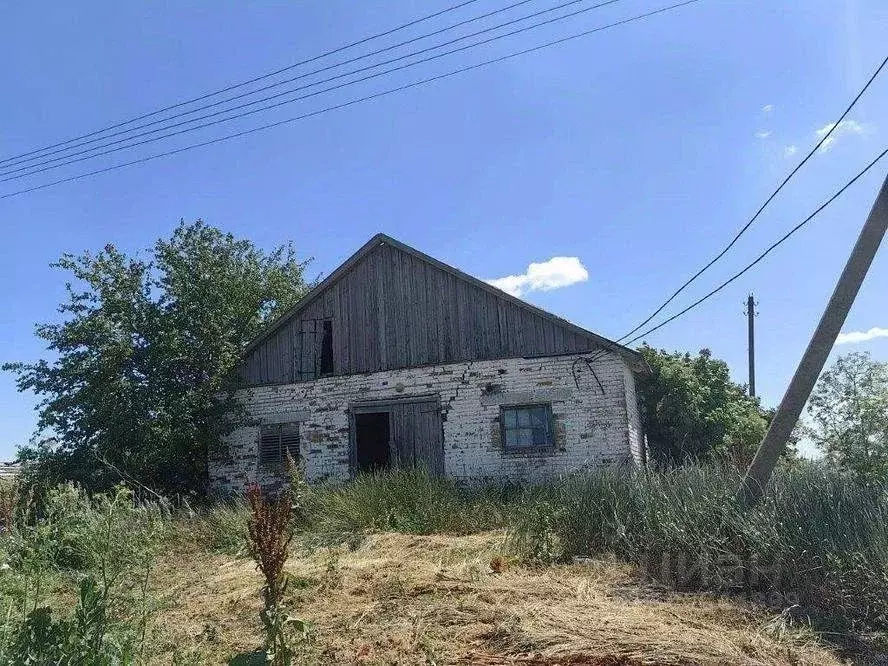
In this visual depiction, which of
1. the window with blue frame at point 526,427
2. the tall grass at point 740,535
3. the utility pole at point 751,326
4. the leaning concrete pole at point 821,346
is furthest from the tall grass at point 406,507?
the utility pole at point 751,326

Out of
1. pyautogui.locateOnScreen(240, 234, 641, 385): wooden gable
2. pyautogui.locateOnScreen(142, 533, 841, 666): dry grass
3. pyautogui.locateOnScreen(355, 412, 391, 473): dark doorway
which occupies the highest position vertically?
pyautogui.locateOnScreen(240, 234, 641, 385): wooden gable

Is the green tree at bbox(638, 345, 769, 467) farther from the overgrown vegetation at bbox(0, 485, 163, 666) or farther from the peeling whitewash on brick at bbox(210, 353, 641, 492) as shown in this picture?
the overgrown vegetation at bbox(0, 485, 163, 666)

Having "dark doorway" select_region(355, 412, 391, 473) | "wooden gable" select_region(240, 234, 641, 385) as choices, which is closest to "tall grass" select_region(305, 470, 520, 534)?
"wooden gable" select_region(240, 234, 641, 385)

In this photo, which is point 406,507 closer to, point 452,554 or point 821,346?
point 452,554

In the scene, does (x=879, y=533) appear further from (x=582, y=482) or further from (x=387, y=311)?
(x=387, y=311)

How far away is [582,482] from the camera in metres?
9.56

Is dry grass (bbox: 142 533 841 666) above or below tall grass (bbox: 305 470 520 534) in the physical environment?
below

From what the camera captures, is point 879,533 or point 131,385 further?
point 131,385

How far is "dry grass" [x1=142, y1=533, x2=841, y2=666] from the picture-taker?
15.1ft

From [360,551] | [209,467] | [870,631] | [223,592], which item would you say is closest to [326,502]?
[360,551]

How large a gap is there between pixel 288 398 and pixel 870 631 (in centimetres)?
1294

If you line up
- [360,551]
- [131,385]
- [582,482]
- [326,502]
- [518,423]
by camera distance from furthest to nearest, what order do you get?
[131,385], [518,423], [326,502], [582,482], [360,551]

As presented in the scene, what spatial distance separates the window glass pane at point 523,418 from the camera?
13.8 meters

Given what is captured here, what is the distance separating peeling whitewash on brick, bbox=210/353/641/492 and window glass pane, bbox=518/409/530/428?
1.34 ft
